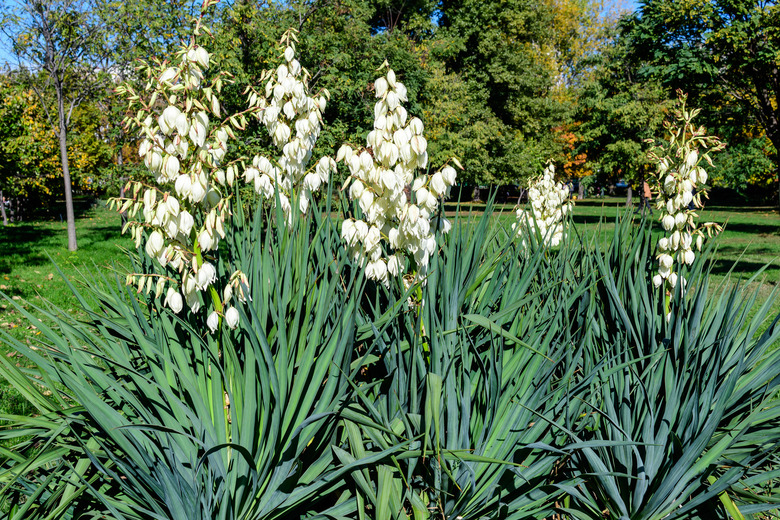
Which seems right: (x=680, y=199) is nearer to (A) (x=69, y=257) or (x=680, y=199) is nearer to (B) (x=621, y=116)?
(A) (x=69, y=257)

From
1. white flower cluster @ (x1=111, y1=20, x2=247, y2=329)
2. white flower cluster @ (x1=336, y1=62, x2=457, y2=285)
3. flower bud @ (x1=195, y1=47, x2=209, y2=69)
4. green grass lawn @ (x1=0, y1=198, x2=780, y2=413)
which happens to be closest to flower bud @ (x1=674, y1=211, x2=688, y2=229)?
green grass lawn @ (x1=0, y1=198, x2=780, y2=413)

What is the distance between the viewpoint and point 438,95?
19.9 metres

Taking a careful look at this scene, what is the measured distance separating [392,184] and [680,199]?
6.17 feet

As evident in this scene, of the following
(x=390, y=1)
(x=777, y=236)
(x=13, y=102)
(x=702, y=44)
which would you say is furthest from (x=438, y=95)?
(x=13, y=102)

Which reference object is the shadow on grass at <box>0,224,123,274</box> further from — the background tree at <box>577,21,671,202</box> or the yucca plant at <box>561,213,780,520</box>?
the background tree at <box>577,21,671,202</box>

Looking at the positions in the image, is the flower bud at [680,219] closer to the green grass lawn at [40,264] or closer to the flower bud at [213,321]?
the flower bud at [213,321]

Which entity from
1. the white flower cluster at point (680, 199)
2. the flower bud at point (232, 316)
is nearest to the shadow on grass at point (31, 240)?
the flower bud at point (232, 316)

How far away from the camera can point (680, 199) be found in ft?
10.4

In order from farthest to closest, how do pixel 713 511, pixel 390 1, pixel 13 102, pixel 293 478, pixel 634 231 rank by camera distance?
pixel 390 1 < pixel 13 102 < pixel 634 231 < pixel 713 511 < pixel 293 478

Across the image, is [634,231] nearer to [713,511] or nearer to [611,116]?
[713,511]

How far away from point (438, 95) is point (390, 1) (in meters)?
7.50

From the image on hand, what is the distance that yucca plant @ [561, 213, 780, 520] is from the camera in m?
1.87

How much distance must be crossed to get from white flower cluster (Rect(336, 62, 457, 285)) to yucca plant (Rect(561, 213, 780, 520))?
0.85 meters

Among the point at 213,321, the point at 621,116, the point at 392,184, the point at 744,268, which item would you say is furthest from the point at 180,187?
the point at 621,116
